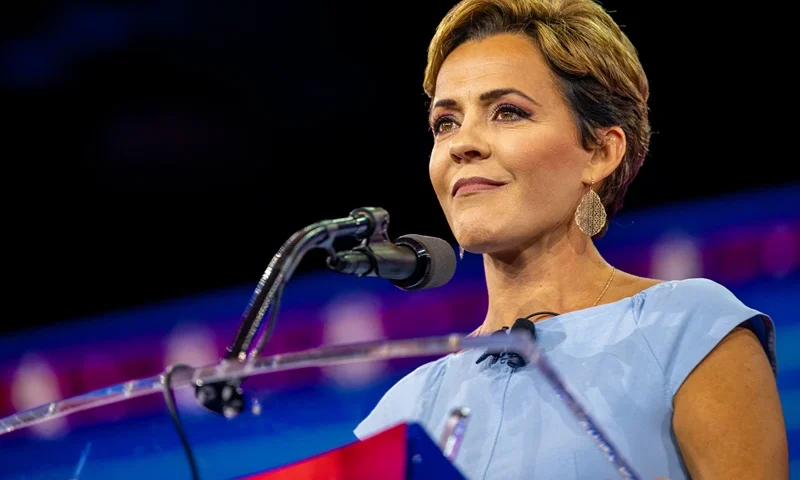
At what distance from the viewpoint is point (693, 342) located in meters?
1.60

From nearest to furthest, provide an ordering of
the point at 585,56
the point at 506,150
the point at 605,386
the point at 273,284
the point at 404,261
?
the point at 273,284
the point at 404,261
the point at 605,386
the point at 506,150
the point at 585,56

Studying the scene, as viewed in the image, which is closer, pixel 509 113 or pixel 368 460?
pixel 368 460

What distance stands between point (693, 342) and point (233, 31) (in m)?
2.26

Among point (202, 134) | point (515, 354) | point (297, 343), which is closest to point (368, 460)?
point (515, 354)

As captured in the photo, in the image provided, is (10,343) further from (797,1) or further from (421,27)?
(797,1)

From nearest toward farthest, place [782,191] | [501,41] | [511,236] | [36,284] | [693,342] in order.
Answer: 1. [693,342]
2. [511,236]
3. [501,41]
4. [782,191]
5. [36,284]

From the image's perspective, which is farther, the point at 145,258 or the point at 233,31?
the point at 145,258

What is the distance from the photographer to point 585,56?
1.93 metres

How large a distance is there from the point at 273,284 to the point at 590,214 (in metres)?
1.07

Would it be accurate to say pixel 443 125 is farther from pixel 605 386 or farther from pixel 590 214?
pixel 605 386

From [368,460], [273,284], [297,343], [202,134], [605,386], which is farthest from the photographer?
[202,134]

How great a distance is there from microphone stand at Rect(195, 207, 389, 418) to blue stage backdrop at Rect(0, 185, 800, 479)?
0.19ft

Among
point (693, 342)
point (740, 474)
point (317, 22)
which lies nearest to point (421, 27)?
point (317, 22)

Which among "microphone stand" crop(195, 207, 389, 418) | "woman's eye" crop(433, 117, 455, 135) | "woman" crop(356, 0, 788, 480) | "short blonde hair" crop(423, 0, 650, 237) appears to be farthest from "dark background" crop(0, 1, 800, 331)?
"microphone stand" crop(195, 207, 389, 418)
